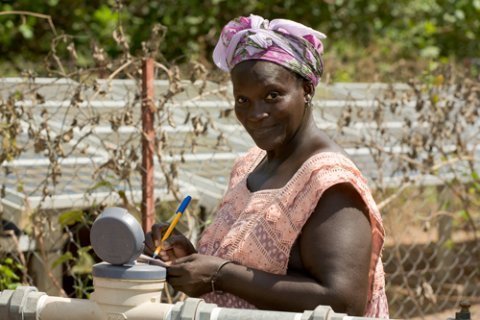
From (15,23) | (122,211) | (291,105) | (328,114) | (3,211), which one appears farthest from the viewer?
(15,23)

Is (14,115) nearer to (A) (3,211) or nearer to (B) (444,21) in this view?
(A) (3,211)

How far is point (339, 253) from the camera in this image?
225 cm

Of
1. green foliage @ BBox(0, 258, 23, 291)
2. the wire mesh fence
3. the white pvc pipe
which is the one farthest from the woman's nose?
green foliage @ BBox(0, 258, 23, 291)

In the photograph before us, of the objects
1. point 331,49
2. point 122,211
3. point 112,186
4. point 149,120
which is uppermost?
point 122,211

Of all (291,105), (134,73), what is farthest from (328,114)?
(291,105)

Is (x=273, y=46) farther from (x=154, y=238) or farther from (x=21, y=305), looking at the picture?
(x=21, y=305)

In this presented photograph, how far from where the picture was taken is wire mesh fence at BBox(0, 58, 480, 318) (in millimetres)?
4336

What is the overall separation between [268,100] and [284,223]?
28cm

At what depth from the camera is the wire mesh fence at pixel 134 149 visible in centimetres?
434

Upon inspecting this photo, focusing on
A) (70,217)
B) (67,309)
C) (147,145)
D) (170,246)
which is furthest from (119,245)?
(70,217)

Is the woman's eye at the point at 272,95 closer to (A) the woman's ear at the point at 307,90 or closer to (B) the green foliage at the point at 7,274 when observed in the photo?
(A) the woman's ear at the point at 307,90

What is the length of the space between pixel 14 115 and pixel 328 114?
2.20m

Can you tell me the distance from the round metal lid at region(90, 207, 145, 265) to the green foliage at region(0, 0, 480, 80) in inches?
261

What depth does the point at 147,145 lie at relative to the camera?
4242 mm
